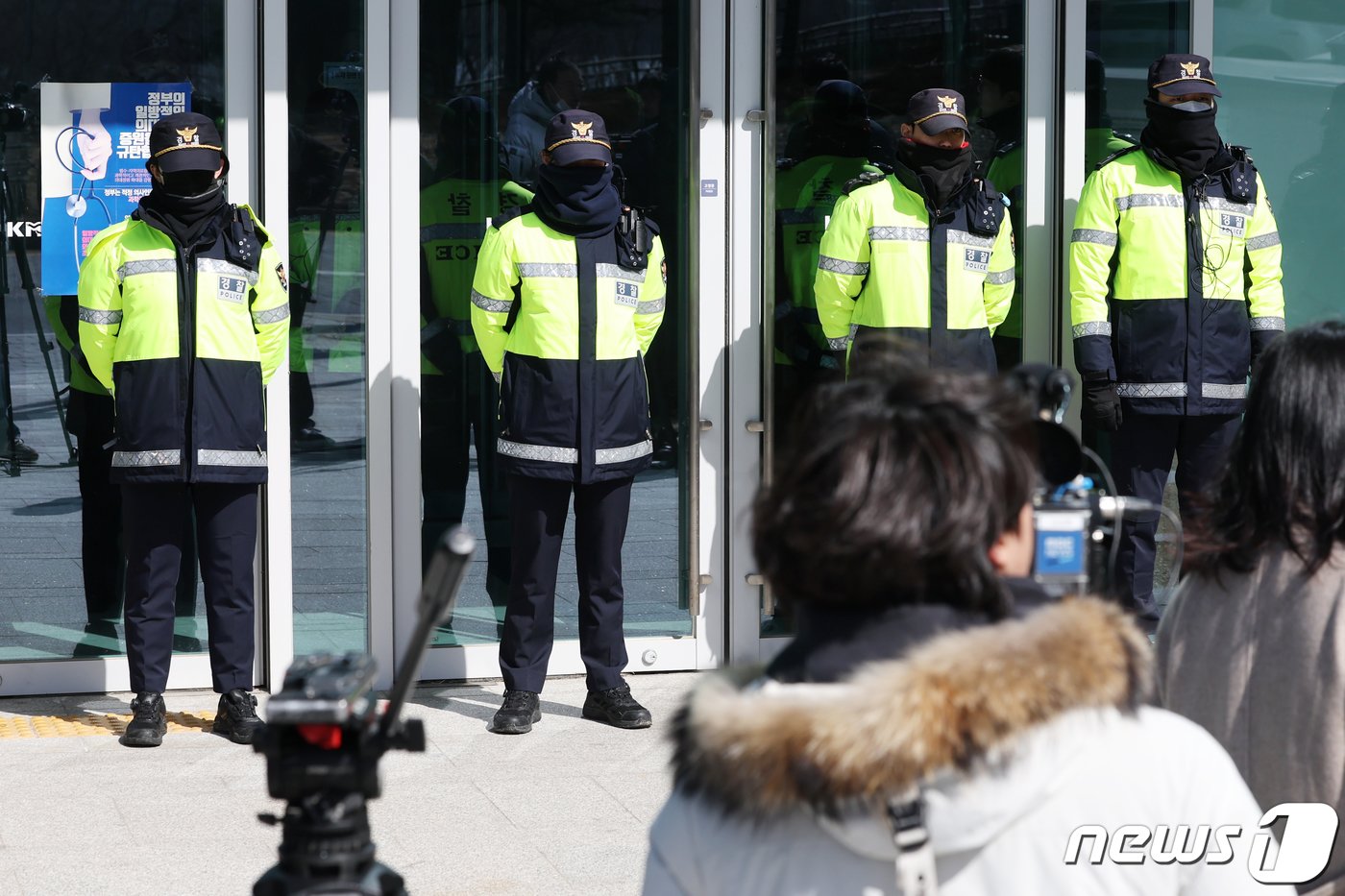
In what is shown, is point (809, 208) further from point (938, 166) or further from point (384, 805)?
point (384, 805)

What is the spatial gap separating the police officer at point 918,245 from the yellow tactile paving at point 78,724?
2748 millimetres

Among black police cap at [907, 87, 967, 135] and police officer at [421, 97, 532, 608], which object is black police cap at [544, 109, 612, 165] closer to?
police officer at [421, 97, 532, 608]

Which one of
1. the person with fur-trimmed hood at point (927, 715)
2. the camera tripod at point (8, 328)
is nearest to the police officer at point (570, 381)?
the camera tripod at point (8, 328)

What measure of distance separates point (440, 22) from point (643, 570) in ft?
7.53

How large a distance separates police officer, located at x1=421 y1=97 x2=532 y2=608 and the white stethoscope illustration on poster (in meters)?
1.22

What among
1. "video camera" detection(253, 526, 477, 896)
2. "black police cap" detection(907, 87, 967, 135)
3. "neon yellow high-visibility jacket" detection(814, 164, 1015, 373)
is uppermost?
"black police cap" detection(907, 87, 967, 135)

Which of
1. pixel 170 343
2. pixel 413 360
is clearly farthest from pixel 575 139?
pixel 170 343

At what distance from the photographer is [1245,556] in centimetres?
259

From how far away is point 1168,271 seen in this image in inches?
249

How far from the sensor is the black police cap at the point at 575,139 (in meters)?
5.72

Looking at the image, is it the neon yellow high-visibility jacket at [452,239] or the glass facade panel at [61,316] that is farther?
the neon yellow high-visibility jacket at [452,239]

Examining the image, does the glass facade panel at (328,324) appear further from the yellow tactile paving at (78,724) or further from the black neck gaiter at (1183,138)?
the black neck gaiter at (1183,138)

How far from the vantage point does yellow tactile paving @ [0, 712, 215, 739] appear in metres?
5.79

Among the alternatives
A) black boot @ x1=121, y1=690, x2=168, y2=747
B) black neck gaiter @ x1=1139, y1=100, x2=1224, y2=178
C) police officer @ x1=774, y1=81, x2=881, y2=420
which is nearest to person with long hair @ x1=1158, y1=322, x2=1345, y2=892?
black neck gaiter @ x1=1139, y1=100, x2=1224, y2=178
